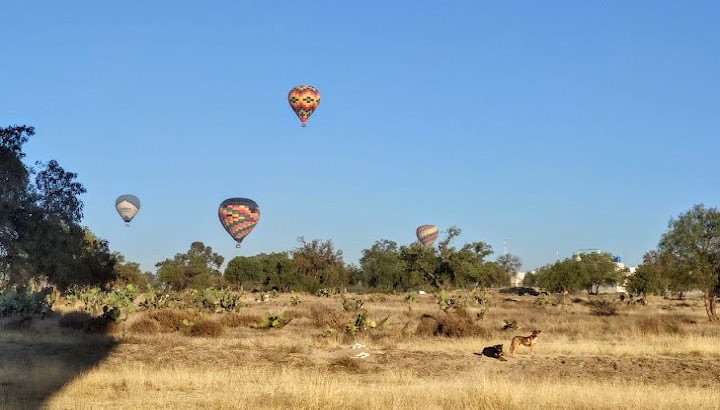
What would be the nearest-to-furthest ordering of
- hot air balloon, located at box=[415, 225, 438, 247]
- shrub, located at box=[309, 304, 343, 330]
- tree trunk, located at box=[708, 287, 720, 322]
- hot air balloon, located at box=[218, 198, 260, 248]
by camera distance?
shrub, located at box=[309, 304, 343, 330] < tree trunk, located at box=[708, 287, 720, 322] < hot air balloon, located at box=[218, 198, 260, 248] < hot air balloon, located at box=[415, 225, 438, 247]

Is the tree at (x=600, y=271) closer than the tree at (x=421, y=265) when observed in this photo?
No

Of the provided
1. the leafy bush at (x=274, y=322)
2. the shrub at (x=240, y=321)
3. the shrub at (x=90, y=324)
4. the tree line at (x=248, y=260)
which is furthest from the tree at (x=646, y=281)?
the shrub at (x=90, y=324)

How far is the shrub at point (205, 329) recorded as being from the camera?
26.2 metres

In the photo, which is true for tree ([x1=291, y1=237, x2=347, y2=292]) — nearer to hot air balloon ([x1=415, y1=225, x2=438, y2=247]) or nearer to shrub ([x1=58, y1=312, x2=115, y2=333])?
hot air balloon ([x1=415, y1=225, x2=438, y2=247])

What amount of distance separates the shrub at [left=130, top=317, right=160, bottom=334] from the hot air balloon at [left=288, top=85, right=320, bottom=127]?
37.7m

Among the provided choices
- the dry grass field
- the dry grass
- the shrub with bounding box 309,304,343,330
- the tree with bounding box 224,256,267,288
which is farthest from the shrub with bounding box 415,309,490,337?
the tree with bounding box 224,256,267,288

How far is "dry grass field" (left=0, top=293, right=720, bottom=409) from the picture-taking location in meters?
13.7

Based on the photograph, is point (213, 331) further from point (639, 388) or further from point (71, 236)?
point (639, 388)

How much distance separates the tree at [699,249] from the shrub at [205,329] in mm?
26299

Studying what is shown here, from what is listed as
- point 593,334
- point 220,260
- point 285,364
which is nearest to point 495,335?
point 593,334

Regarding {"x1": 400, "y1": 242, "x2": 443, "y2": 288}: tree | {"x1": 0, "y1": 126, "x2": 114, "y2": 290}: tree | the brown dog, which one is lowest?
the brown dog

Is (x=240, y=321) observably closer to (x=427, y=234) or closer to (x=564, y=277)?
(x=564, y=277)

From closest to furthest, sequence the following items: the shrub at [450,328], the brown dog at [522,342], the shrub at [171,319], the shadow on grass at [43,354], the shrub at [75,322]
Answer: the shadow on grass at [43,354] → the brown dog at [522,342] → the shrub at [450,328] → the shrub at [171,319] → the shrub at [75,322]

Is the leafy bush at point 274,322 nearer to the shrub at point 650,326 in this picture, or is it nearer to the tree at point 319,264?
the shrub at point 650,326
